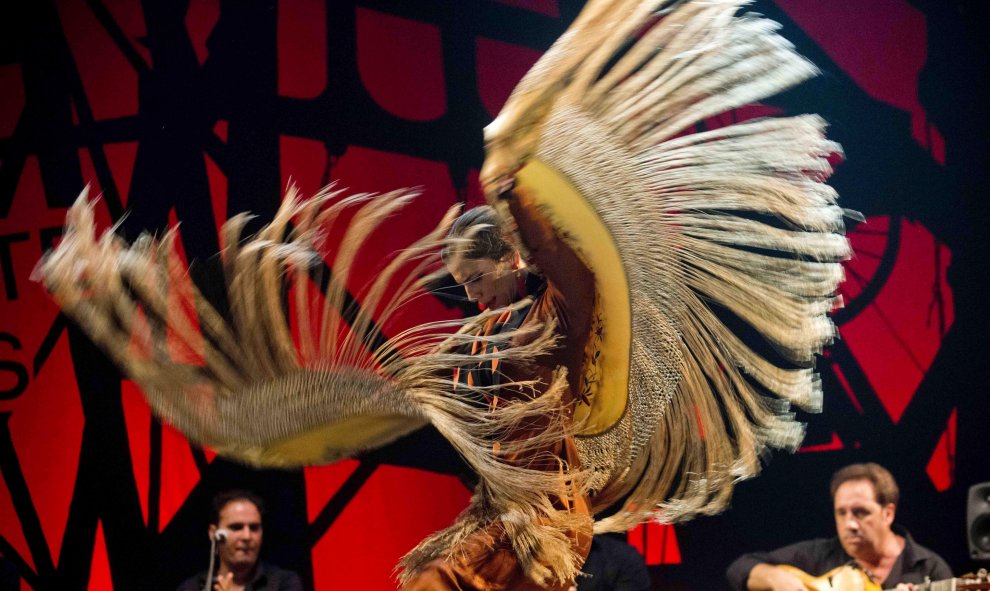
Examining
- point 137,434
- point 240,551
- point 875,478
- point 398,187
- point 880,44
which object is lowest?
point 875,478

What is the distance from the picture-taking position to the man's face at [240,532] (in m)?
2.10

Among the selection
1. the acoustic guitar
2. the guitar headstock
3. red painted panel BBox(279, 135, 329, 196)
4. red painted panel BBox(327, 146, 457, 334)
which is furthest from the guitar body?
red painted panel BBox(279, 135, 329, 196)

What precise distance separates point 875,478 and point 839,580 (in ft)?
0.83

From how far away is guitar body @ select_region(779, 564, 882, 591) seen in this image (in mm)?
2252

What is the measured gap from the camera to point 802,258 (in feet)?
4.24

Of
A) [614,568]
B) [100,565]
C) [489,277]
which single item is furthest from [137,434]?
[489,277]

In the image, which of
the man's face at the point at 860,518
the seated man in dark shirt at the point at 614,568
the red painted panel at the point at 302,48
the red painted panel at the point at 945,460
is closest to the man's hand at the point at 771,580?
the man's face at the point at 860,518

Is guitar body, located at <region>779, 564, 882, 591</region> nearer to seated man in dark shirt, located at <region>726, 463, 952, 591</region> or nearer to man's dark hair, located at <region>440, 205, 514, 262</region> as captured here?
seated man in dark shirt, located at <region>726, 463, 952, 591</region>

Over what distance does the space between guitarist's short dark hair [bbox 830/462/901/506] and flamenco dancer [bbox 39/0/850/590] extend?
3.59 feet

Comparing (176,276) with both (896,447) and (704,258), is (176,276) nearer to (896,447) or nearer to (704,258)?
(704,258)

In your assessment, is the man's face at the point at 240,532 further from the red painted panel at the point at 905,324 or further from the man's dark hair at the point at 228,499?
the red painted panel at the point at 905,324

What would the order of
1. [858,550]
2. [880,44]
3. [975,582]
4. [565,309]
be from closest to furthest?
[565,309]
[975,582]
[858,550]
[880,44]

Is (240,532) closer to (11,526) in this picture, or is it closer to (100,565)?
(100,565)

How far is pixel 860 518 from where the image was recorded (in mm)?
2320
